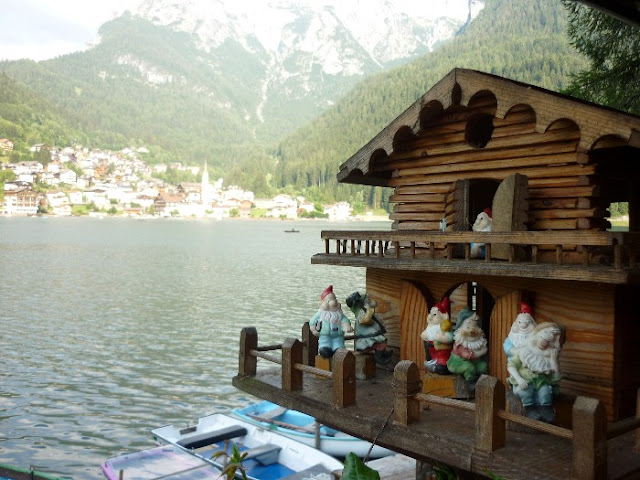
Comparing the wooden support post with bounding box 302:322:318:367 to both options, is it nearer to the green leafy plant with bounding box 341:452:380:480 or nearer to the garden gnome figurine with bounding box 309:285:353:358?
the garden gnome figurine with bounding box 309:285:353:358

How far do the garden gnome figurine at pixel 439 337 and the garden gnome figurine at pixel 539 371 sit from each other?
1.28 meters

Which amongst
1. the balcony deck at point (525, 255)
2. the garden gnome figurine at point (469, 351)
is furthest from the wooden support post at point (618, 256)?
the garden gnome figurine at point (469, 351)

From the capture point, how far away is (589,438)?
5434 millimetres

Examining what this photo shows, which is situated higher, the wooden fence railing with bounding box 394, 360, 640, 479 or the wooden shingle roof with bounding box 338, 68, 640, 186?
the wooden shingle roof with bounding box 338, 68, 640, 186

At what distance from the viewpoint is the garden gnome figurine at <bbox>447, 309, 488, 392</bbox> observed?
7617mm

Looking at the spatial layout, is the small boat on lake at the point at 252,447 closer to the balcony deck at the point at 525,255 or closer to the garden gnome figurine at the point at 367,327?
the garden gnome figurine at the point at 367,327

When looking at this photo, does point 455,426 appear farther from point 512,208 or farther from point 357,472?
point 357,472

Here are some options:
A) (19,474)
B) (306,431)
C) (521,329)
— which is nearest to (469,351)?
(521,329)

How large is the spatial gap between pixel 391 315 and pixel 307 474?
6.57 metres

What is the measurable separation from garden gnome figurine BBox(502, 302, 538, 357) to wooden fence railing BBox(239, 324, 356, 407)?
5.50 ft

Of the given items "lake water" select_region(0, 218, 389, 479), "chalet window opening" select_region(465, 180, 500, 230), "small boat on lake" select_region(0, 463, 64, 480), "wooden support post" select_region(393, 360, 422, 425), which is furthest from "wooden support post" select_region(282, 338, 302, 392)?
"lake water" select_region(0, 218, 389, 479)

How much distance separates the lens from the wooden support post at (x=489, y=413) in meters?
6.07

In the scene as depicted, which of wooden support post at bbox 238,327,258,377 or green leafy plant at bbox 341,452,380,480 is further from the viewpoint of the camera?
wooden support post at bbox 238,327,258,377

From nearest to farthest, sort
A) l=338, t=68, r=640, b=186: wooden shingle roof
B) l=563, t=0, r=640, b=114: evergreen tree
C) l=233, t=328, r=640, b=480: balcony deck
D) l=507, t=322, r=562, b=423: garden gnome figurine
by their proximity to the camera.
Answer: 1. l=233, t=328, r=640, b=480: balcony deck
2. l=507, t=322, r=562, b=423: garden gnome figurine
3. l=338, t=68, r=640, b=186: wooden shingle roof
4. l=563, t=0, r=640, b=114: evergreen tree
